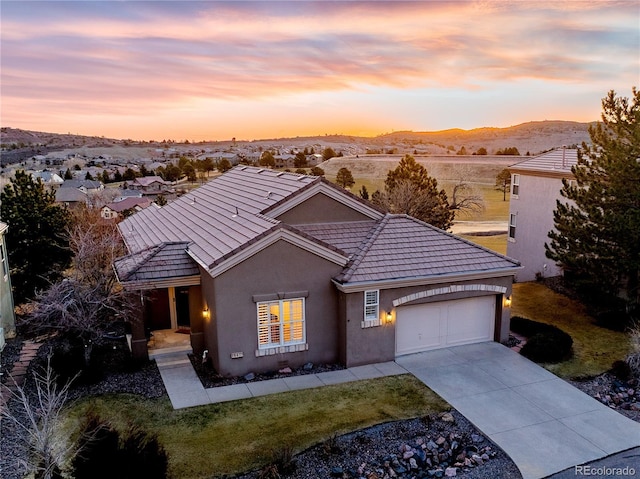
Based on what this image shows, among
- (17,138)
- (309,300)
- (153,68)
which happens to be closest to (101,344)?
(309,300)

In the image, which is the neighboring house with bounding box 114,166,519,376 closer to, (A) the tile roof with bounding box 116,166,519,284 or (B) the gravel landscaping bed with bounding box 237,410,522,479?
(A) the tile roof with bounding box 116,166,519,284

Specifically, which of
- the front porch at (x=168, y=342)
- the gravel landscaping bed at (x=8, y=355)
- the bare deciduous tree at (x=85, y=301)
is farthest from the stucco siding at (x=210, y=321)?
the gravel landscaping bed at (x=8, y=355)

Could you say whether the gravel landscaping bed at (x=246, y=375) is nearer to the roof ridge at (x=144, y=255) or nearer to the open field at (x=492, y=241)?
the roof ridge at (x=144, y=255)

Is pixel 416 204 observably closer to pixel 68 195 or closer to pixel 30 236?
pixel 30 236

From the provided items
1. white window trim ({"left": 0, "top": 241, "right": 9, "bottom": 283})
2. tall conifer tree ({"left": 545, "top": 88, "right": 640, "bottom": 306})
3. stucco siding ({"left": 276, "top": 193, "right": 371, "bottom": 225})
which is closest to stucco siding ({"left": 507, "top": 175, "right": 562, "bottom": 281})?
tall conifer tree ({"left": 545, "top": 88, "right": 640, "bottom": 306})

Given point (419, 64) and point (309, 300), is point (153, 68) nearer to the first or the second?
point (419, 64)

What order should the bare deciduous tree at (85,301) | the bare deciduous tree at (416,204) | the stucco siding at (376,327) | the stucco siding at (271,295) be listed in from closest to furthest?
the stucco siding at (271,295), the bare deciduous tree at (85,301), the stucco siding at (376,327), the bare deciduous tree at (416,204)

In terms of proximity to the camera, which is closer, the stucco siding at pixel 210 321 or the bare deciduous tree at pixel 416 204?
the stucco siding at pixel 210 321
